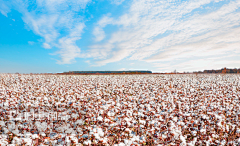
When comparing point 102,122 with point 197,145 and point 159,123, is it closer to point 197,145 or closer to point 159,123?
point 159,123

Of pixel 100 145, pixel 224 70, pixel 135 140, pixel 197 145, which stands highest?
pixel 224 70

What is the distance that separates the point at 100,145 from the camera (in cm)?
502

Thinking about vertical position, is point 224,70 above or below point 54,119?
above

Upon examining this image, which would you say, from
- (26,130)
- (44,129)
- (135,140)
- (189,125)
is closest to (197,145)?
(189,125)

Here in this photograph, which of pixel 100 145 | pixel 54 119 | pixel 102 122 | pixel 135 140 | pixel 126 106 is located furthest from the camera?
pixel 126 106

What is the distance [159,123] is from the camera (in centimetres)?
583

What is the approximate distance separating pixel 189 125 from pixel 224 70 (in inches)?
2401

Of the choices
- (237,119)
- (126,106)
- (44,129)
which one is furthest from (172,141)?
(44,129)

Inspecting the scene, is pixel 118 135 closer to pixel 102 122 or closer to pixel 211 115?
pixel 102 122

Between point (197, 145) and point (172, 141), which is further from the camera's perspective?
point (197, 145)

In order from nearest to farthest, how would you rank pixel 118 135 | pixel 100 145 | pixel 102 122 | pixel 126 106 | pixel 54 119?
pixel 100 145 < pixel 118 135 < pixel 102 122 < pixel 54 119 < pixel 126 106

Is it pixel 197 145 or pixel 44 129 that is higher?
pixel 44 129

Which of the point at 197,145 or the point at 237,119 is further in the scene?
the point at 237,119

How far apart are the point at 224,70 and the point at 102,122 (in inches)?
2517
